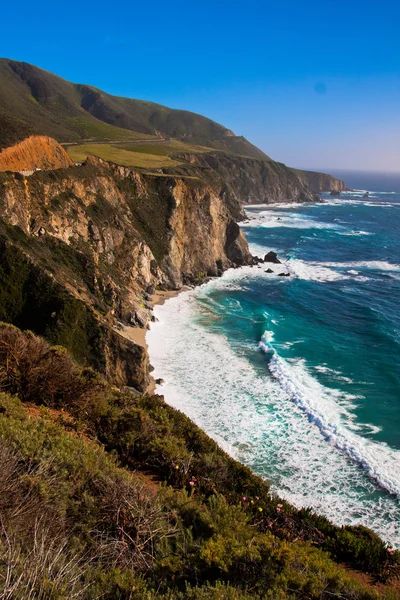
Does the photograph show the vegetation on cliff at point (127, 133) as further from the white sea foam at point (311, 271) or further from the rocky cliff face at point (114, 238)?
the white sea foam at point (311, 271)

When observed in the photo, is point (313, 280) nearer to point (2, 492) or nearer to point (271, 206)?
point (2, 492)

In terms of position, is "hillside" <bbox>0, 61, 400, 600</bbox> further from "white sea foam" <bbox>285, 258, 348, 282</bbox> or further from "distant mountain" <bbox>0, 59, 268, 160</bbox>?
"distant mountain" <bbox>0, 59, 268, 160</bbox>

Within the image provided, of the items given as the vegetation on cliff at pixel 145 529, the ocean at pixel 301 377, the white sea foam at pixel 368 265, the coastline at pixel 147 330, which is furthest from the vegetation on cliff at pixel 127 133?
the vegetation on cliff at pixel 145 529

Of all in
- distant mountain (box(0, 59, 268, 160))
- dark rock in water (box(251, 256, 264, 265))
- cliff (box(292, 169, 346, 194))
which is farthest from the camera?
cliff (box(292, 169, 346, 194))

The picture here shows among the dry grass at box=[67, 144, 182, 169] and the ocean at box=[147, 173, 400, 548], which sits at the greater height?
the dry grass at box=[67, 144, 182, 169]

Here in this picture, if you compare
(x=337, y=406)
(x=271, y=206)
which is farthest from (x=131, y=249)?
(x=271, y=206)

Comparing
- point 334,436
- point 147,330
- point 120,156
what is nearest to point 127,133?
point 120,156

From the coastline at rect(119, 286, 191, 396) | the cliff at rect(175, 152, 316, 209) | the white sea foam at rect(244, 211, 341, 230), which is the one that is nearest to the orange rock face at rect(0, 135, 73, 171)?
the coastline at rect(119, 286, 191, 396)
